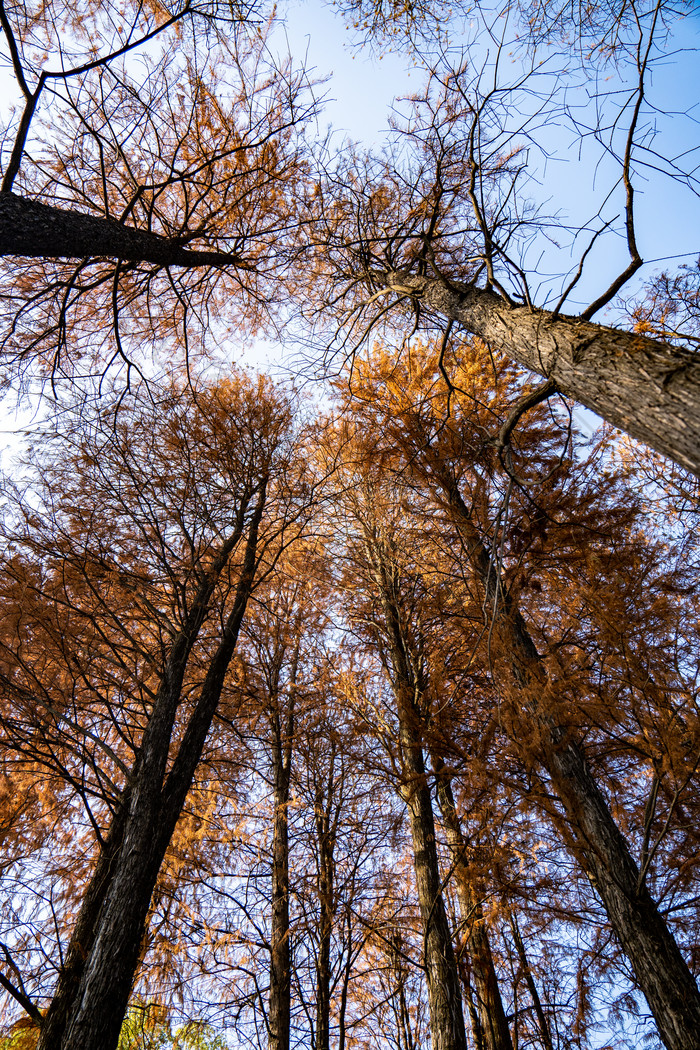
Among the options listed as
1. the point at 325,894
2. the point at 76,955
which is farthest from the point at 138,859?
the point at 325,894

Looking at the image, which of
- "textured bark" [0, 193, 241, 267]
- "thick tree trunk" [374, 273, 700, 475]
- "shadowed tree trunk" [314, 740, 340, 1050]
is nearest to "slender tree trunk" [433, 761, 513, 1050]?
"shadowed tree trunk" [314, 740, 340, 1050]

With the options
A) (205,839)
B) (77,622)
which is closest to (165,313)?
(77,622)

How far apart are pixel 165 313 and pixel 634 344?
482cm

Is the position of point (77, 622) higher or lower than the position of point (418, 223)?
lower

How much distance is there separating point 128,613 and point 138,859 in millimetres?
3053

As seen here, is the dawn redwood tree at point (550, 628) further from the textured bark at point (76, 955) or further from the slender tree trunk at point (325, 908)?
the textured bark at point (76, 955)

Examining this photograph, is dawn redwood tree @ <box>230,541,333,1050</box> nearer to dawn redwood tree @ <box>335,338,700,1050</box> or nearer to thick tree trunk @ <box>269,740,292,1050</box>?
thick tree trunk @ <box>269,740,292,1050</box>

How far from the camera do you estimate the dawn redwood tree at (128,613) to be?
3.02 metres

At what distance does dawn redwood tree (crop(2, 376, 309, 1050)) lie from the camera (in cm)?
302

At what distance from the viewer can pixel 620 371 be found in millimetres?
2129

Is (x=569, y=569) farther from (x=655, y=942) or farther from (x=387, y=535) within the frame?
(x=655, y=942)

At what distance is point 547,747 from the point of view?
3.32 meters

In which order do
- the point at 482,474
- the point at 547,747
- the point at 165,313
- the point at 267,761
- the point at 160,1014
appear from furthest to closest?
the point at 267,761
the point at 165,313
the point at 482,474
the point at 160,1014
the point at 547,747

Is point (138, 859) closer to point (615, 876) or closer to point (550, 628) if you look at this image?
point (615, 876)
